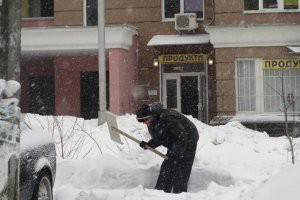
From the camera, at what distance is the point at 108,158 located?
29.0 ft

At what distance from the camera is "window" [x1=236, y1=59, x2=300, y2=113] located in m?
16.6

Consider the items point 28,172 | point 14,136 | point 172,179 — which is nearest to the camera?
point 14,136

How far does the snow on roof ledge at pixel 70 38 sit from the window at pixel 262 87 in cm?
384

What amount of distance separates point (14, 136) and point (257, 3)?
1381cm

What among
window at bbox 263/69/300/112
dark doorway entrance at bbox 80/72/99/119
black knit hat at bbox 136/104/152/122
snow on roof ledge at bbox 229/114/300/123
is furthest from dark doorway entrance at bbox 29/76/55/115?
black knit hat at bbox 136/104/152/122

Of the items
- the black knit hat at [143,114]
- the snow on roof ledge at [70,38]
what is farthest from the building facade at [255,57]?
the black knit hat at [143,114]

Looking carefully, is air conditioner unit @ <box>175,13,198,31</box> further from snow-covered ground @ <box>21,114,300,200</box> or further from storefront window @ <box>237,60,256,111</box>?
snow-covered ground @ <box>21,114,300,200</box>

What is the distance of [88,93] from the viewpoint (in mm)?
20188

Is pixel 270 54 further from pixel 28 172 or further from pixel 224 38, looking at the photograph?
pixel 28 172

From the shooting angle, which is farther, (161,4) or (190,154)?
(161,4)

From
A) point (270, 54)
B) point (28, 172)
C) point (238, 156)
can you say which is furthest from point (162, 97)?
point (28, 172)

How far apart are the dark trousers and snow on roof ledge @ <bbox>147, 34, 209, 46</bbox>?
9.70 m

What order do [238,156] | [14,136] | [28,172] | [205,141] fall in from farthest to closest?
[205,141] → [238,156] → [28,172] → [14,136]

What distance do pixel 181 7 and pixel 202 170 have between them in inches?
452
